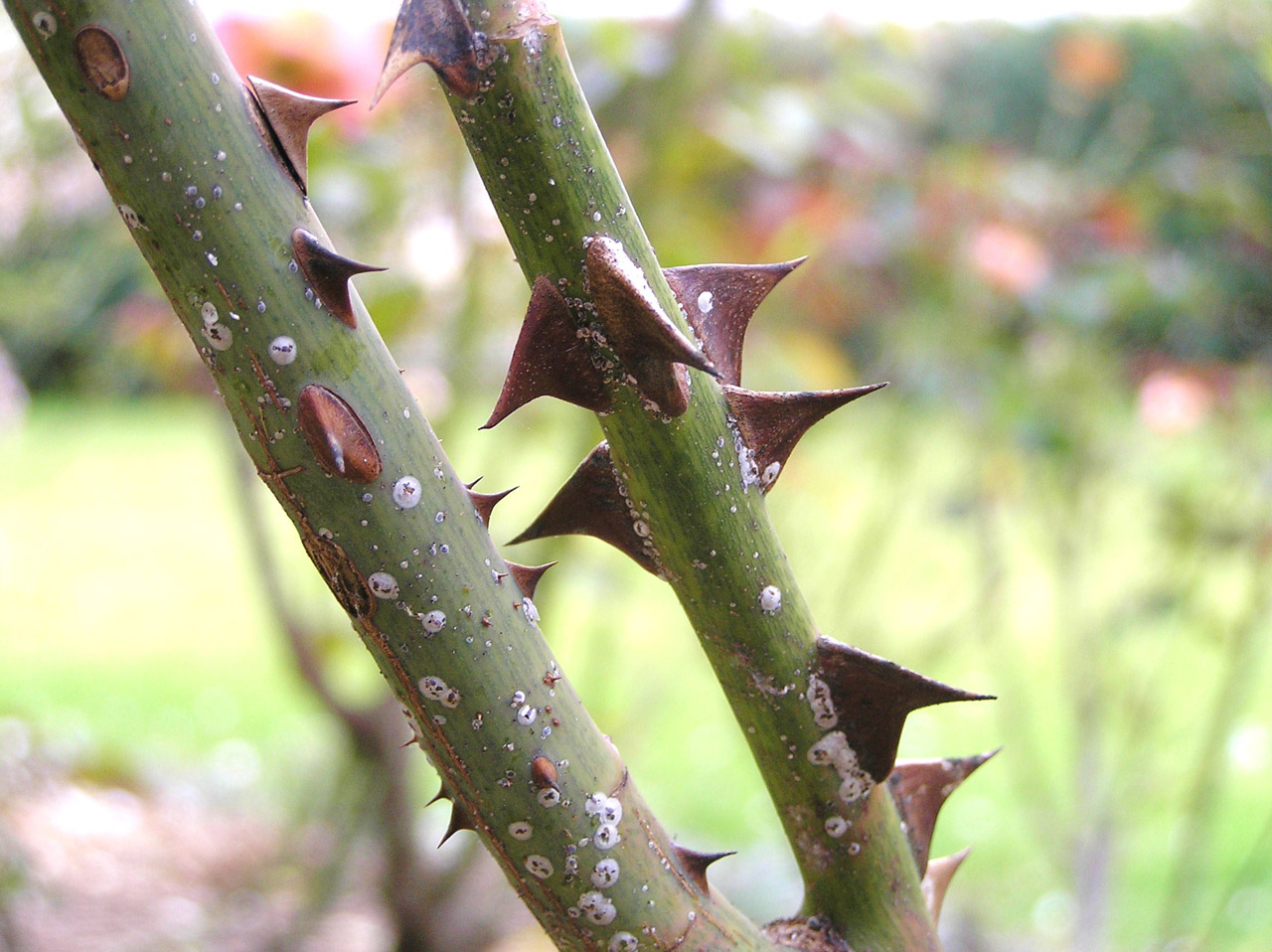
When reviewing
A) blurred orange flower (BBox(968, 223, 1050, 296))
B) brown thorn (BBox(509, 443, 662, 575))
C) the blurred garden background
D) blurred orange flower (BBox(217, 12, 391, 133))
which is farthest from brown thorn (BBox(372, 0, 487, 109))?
blurred orange flower (BBox(968, 223, 1050, 296))

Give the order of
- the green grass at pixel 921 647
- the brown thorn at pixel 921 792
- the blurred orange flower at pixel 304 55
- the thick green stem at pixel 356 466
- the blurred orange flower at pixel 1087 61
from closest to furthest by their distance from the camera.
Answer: the thick green stem at pixel 356 466 → the brown thorn at pixel 921 792 → the blurred orange flower at pixel 304 55 → the green grass at pixel 921 647 → the blurred orange flower at pixel 1087 61

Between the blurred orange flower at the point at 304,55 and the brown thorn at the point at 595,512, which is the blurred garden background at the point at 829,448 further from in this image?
the brown thorn at the point at 595,512

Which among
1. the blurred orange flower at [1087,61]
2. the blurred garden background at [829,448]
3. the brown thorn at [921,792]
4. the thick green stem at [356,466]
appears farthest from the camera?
the blurred orange flower at [1087,61]

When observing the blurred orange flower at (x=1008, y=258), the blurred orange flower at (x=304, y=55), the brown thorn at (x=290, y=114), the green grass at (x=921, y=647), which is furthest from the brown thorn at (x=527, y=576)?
the blurred orange flower at (x=1008, y=258)

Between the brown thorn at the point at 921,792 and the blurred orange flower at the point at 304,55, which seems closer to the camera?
the brown thorn at the point at 921,792

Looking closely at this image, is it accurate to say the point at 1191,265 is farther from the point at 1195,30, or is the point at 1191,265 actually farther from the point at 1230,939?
the point at 1230,939

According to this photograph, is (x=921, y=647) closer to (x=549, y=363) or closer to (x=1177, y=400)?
(x=1177, y=400)

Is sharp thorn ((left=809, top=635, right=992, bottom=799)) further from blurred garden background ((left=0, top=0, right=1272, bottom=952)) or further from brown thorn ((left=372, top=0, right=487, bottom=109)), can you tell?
blurred garden background ((left=0, top=0, right=1272, bottom=952))

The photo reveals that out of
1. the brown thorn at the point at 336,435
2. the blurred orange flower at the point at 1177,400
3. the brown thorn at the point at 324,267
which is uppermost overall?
the brown thorn at the point at 324,267
